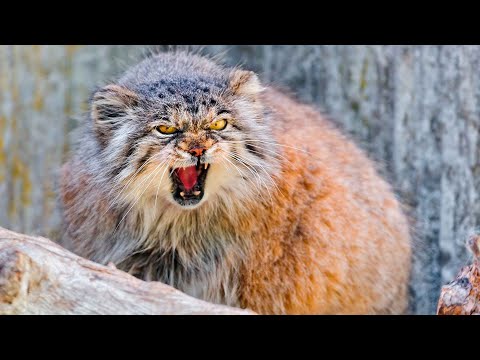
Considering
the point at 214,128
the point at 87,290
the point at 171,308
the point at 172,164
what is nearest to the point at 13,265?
the point at 87,290

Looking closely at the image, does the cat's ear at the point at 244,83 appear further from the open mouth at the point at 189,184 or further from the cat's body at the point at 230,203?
the open mouth at the point at 189,184

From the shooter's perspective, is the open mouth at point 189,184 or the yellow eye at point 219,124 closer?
the yellow eye at point 219,124

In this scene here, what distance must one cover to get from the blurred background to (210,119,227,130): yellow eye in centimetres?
137

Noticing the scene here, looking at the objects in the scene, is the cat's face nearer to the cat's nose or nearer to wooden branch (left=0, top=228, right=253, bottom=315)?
the cat's nose

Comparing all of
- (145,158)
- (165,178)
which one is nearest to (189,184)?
(165,178)

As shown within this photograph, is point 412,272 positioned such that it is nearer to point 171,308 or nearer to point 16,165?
point 171,308

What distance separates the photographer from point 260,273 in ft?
17.7

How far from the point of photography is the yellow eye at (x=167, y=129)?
4707mm

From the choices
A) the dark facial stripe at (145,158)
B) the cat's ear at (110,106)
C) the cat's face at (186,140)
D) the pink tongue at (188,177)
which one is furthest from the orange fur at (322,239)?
the cat's ear at (110,106)

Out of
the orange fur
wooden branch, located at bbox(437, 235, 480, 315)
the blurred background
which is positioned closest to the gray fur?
the orange fur

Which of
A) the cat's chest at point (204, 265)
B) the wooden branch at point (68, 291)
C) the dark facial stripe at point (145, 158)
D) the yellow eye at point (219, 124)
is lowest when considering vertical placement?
the cat's chest at point (204, 265)

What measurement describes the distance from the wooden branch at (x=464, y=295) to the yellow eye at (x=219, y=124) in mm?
1549

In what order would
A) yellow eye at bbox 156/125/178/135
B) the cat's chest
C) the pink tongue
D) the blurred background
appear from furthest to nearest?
the blurred background
the cat's chest
the pink tongue
yellow eye at bbox 156/125/178/135

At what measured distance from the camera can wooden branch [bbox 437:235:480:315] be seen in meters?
4.36
